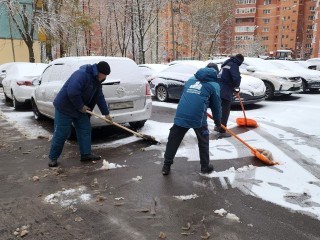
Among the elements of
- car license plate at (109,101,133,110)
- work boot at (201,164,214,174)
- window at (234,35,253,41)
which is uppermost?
window at (234,35,253,41)

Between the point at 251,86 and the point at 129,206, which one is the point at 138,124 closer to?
the point at 129,206

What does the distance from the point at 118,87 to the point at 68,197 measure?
9.46 feet

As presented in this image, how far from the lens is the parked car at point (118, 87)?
252 inches

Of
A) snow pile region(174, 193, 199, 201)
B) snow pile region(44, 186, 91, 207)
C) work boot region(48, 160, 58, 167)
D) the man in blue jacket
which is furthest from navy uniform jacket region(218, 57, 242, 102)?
snow pile region(44, 186, 91, 207)

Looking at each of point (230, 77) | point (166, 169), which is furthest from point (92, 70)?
point (230, 77)

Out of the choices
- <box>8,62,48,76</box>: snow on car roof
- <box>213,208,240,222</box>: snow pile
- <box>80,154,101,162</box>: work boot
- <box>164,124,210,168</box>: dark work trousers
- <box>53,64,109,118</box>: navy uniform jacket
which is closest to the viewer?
<box>213,208,240,222</box>: snow pile

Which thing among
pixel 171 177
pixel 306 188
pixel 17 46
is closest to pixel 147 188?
pixel 171 177

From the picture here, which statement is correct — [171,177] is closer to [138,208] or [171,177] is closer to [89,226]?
[138,208]

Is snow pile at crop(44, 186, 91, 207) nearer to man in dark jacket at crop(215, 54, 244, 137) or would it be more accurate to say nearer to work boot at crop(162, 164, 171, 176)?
work boot at crop(162, 164, 171, 176)

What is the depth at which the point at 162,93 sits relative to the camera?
483 inches

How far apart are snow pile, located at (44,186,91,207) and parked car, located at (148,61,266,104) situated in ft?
23.5

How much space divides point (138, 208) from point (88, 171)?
148 centimetres

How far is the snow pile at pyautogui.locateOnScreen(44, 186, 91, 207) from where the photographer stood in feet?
12.7

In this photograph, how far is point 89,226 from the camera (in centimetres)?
334
